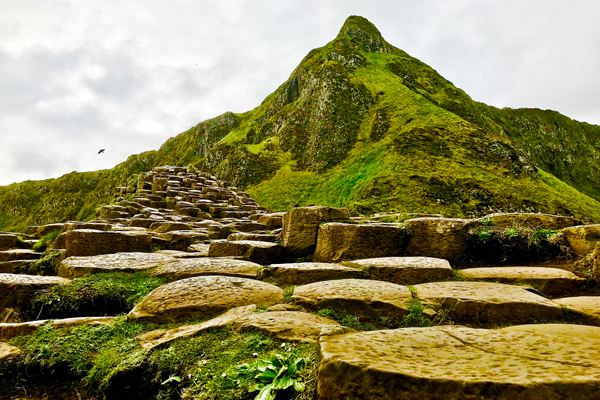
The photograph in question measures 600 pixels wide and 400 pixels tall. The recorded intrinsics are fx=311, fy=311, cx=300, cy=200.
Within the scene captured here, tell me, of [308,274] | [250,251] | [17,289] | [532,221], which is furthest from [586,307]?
[17,289]

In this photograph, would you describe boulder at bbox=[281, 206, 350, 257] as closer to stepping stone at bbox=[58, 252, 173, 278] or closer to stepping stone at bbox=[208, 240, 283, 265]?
stepping stone at bbox=[208, 240, 283, 265]

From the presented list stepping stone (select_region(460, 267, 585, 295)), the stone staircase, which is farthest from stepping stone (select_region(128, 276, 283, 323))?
stepping stone (select_region(460, 267, 585, 295))

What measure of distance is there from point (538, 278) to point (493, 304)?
1.52m

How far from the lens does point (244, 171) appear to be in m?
42.2

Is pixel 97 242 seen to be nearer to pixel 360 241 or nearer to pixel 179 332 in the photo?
pixel 179 332

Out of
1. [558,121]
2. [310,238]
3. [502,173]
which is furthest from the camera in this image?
[558,121]

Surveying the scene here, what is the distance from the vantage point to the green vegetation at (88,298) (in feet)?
13.8

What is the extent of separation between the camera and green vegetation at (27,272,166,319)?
4.20 m

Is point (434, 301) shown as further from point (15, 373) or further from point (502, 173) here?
point (502, 173)

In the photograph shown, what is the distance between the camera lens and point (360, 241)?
5992 mm

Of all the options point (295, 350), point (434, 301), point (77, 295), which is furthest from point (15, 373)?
point (434, 301)

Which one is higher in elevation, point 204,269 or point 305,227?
point 305,227

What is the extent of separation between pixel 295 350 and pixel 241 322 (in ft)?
2.64

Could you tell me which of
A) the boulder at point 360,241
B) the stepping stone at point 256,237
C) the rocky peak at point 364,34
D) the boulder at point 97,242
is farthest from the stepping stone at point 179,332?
the rocky peak at point 364,34
